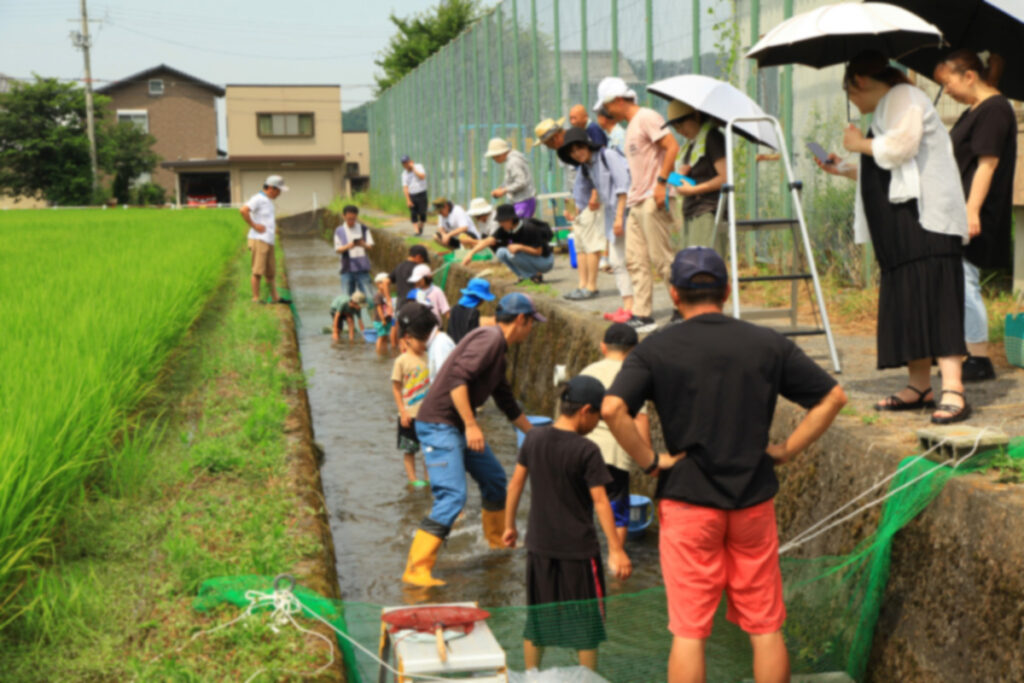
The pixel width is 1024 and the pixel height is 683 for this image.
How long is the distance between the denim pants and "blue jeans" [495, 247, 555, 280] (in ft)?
19.2

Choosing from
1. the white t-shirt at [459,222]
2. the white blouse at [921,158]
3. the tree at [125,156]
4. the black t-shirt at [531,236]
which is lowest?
the black t-shirt at [531,236]

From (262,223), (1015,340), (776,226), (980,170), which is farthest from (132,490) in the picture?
(262,223)

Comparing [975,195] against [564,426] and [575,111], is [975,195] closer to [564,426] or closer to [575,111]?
[564,426]

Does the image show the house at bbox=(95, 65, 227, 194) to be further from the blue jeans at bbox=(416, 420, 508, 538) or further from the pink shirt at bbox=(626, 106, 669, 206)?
the blue jeans at bbox=(416, 420, 508, 538)

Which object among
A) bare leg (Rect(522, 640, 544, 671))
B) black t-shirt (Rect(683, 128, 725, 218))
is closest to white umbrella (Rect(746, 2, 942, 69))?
black t-shirt (Rect(683, 128, 725, 218))

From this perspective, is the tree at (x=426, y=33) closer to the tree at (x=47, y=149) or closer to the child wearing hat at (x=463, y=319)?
the tree at (x=47, y=149)

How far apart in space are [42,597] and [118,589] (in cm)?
49

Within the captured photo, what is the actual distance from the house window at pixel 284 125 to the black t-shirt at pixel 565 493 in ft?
170

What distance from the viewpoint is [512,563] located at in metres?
5.83

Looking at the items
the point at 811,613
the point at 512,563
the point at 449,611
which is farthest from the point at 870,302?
the point at 449,611

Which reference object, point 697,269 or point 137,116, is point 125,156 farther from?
point 697,269

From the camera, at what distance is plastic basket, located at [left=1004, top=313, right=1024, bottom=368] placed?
5.68 metres

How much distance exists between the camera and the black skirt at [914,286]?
4586 mm

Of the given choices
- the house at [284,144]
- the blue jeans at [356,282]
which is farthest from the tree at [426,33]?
the blue jeans at [356,282]
